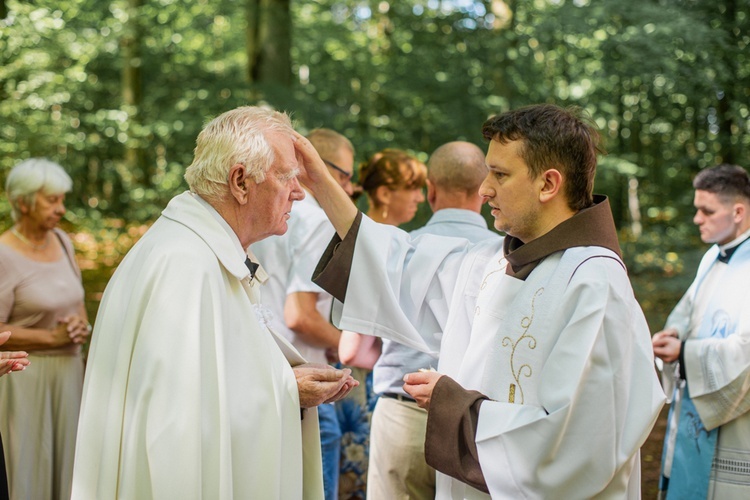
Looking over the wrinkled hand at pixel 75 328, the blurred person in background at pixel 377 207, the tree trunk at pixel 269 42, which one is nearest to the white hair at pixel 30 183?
the wrinkled hand at pixel 75 328

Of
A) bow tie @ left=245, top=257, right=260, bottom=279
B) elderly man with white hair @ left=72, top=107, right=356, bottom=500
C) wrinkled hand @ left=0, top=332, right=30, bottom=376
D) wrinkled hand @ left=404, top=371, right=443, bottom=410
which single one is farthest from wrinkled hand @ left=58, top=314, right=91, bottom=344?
wrinkled hand @ left=404, top=371, right=443, bottom=410

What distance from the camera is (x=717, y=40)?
724cm

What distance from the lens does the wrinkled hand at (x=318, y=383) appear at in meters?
2.49

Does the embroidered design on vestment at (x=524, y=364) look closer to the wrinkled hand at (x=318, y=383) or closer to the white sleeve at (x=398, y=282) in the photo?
the wrinkled hand at (x=318, y=383)

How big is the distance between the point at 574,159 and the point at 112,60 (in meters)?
9.98

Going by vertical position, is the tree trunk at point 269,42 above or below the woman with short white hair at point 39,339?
above

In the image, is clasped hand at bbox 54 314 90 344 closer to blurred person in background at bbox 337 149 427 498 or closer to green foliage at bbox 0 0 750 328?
blurred person in background at bbox 337 149 427 498

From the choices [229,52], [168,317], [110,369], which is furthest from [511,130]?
[229,52]

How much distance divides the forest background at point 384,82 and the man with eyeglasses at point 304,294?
13.3 ft

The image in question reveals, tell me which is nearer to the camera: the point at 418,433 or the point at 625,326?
the point at 625,326

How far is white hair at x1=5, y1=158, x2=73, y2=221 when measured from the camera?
4.32 m

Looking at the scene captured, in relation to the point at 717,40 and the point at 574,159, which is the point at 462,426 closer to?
the point at 574,159

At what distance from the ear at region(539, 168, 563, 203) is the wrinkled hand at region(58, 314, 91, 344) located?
108 inches

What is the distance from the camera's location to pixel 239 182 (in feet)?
8.00
